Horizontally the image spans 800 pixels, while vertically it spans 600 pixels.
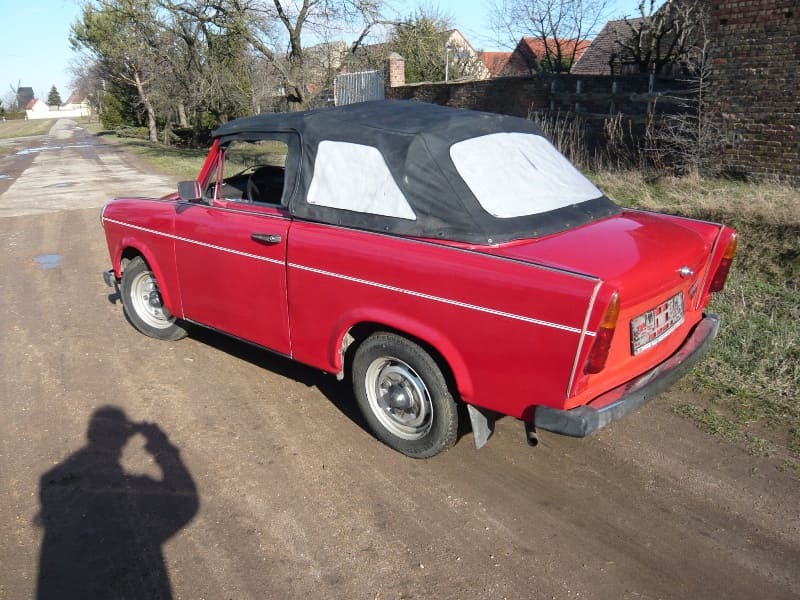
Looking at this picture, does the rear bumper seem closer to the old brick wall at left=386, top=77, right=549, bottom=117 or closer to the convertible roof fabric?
the convertible roof fabric

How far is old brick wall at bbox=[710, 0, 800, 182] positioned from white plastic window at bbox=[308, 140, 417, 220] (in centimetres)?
827

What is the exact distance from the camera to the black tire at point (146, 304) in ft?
18.1

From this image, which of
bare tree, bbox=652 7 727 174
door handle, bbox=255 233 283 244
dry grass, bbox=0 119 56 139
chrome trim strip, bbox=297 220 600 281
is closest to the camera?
chrome trim strip, bbox=297 220 600 281

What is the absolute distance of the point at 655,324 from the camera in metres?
3.42

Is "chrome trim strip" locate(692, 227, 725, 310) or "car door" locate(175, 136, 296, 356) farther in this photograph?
"car door" locate(175, 136, 296, 356)

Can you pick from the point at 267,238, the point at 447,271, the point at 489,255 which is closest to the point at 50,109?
the point at 267,238

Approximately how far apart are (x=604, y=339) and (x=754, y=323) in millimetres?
3082

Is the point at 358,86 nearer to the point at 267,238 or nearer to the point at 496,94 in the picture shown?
the point at 496,94

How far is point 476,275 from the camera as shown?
312 centimetres

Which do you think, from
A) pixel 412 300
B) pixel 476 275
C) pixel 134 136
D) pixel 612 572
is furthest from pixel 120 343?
pixel 134 136

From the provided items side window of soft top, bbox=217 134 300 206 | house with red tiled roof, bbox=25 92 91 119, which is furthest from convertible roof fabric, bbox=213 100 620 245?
house with red tiled roof, bbox=25 92 91 119

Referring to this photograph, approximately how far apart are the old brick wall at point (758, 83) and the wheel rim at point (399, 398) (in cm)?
843

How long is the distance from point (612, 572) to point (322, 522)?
4.50ft

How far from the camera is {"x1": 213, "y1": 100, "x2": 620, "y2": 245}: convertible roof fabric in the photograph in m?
3.48
